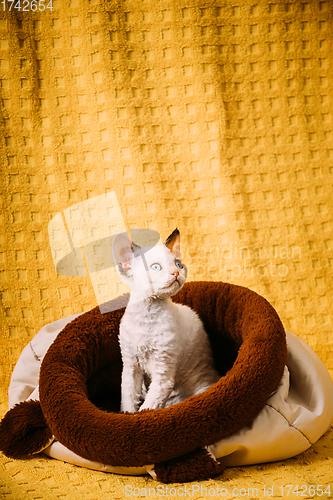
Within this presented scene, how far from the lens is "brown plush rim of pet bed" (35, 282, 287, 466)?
741 mm

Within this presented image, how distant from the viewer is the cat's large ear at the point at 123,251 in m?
0.83

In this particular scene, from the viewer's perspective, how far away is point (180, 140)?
4.58 ft

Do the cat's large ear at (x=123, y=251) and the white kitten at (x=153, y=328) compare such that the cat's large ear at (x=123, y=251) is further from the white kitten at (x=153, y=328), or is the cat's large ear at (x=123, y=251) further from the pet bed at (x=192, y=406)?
the pet bed at (x=192, y=406)

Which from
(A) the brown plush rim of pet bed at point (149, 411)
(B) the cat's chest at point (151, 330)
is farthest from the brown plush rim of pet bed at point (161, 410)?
(B) the cat's chest at point (151, 330)

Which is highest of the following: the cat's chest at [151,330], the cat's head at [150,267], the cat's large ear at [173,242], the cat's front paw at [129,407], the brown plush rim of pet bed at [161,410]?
the cat's large ear at [173,242]

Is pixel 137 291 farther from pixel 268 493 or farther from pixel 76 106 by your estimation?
pixel 76 106

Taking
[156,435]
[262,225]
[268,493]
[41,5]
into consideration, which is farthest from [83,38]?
[268,493]

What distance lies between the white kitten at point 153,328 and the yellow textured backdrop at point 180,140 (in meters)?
0.41

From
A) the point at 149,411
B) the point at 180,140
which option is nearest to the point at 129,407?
the point at 149,411

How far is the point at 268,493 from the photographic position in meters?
0.74

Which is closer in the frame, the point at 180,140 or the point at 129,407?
the point at 129,407

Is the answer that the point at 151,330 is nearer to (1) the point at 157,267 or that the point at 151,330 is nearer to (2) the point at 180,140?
(1) the point at 157,267

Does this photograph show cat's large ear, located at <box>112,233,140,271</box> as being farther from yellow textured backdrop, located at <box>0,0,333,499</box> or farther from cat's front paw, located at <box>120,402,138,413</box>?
yellow textured backdrop, located at <box>0,0,333,499</box>

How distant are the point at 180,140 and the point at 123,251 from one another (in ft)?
2.20
